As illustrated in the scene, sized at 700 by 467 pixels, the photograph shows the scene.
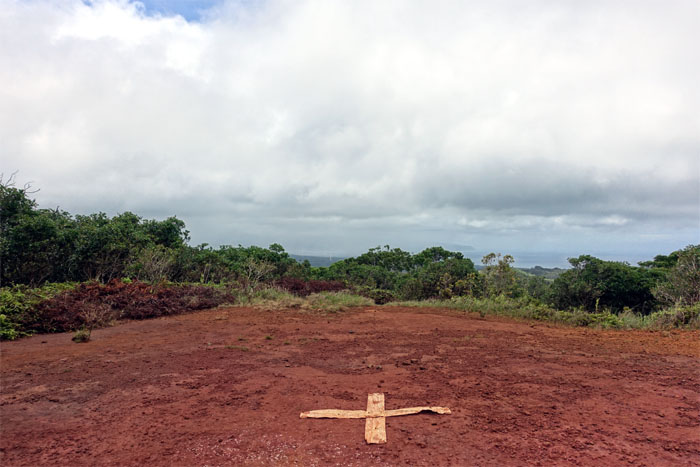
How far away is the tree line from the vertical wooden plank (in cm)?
1108

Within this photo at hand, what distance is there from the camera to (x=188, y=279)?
17.5m

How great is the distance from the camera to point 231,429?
368 centimetres

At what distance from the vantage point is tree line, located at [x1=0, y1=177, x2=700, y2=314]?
41.0 ft

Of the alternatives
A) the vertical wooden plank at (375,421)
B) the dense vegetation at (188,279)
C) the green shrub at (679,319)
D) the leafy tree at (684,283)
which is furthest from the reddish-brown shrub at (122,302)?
the leafy tree at (684,283)

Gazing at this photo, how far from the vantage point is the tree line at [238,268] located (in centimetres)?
1248

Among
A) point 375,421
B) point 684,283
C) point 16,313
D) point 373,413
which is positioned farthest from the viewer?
point 684,283

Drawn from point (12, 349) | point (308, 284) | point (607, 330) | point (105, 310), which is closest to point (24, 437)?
point (12, 349)

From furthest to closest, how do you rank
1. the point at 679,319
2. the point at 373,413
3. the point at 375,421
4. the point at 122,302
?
the point at 122,302 < the point at 679,319 < the point at 373,413 < the point at 375,421

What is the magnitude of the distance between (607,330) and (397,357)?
6639 millimetres

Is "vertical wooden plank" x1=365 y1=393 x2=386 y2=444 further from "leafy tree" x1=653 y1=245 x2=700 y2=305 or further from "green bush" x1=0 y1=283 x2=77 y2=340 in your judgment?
"leafy tree" x1=653 y1=245 x2=700 y2=305

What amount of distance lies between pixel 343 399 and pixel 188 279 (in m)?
15.1

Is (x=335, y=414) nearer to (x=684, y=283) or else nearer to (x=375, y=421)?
(x=375, y=421)

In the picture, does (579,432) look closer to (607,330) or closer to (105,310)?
(607,330)

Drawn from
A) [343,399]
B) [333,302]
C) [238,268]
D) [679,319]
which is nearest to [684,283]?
[679,319]
